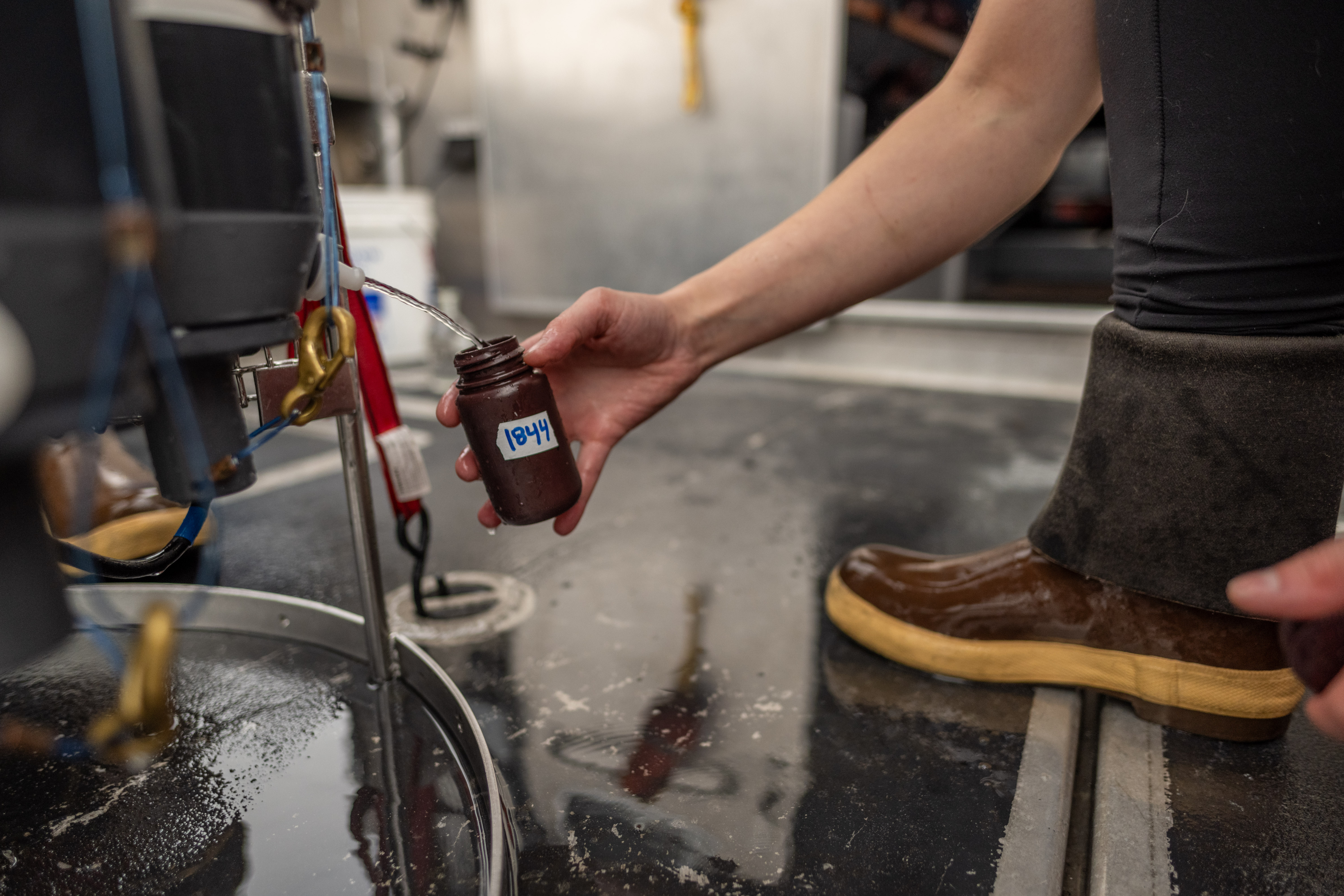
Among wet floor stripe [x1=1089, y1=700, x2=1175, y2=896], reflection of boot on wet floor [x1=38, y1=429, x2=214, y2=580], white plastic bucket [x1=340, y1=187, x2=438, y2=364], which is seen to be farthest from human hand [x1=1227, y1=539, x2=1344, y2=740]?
white plastic bucket [x1=340, y1=187, x2=438, y2=364]

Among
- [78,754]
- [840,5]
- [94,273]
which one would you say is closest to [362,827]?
[78,754]

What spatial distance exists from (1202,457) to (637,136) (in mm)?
2559

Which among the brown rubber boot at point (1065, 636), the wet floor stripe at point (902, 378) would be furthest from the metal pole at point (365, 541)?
the wet floor stripe at point (902, 378)

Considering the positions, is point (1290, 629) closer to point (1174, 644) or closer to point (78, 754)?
point (1174, 644)

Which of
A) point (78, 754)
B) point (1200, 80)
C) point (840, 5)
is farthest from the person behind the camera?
point (840, 5)

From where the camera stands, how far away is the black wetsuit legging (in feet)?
1.77

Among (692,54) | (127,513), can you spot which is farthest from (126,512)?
(692,54)

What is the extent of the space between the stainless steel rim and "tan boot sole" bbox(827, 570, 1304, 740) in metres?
0.42

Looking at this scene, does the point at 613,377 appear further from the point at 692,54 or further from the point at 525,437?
the point at 692,54

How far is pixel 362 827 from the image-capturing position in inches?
22.7

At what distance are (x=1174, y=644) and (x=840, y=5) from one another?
2268mm

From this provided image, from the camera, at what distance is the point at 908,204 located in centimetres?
81

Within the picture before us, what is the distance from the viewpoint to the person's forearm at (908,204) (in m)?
0.79

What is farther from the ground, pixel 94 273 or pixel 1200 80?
pixel 1200 80
